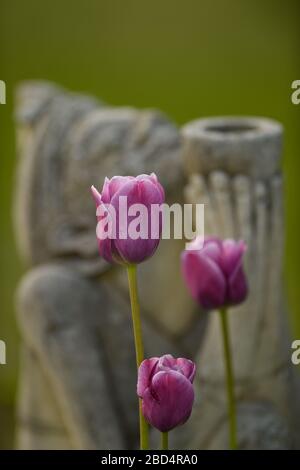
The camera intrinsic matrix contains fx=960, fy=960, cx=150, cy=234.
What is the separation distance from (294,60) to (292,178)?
0.26m

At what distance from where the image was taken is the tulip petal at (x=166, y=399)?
72 cm

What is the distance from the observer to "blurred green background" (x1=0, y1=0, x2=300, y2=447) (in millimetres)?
1825

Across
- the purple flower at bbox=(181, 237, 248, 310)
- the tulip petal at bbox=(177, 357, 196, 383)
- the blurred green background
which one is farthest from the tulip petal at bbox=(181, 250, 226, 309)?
the blurred green background

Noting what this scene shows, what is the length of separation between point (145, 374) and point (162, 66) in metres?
1.34

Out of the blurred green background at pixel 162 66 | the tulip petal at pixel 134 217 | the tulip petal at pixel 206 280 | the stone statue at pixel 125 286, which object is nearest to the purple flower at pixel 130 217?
the tulip petal at pixel 134 217

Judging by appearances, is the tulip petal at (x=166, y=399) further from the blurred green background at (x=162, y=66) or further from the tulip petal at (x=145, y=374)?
the blurred green background at (x=162, y=66)

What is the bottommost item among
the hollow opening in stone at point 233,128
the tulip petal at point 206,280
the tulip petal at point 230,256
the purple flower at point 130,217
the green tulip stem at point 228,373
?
the green tulip stem at point 228,373

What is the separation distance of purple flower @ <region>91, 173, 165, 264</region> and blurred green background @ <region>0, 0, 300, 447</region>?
1.06 m

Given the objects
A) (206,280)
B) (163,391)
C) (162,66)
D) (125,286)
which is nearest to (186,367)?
(163,391)

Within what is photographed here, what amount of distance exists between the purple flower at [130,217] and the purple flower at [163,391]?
8 cm

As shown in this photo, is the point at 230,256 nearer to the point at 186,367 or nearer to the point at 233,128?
the point at 186,367

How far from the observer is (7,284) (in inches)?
79.0

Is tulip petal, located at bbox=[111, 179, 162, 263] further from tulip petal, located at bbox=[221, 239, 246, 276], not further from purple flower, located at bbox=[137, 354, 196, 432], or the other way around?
tulip petal, located at bbox=[221, 239, 246, 276]

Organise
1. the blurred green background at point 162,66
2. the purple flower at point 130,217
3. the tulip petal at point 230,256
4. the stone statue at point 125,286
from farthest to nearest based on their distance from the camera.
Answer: the blurred green background at point 162,66 < the stone statue at point 125,286 < the tulip petal at point 230,256 < the purple flower at point 130,217
